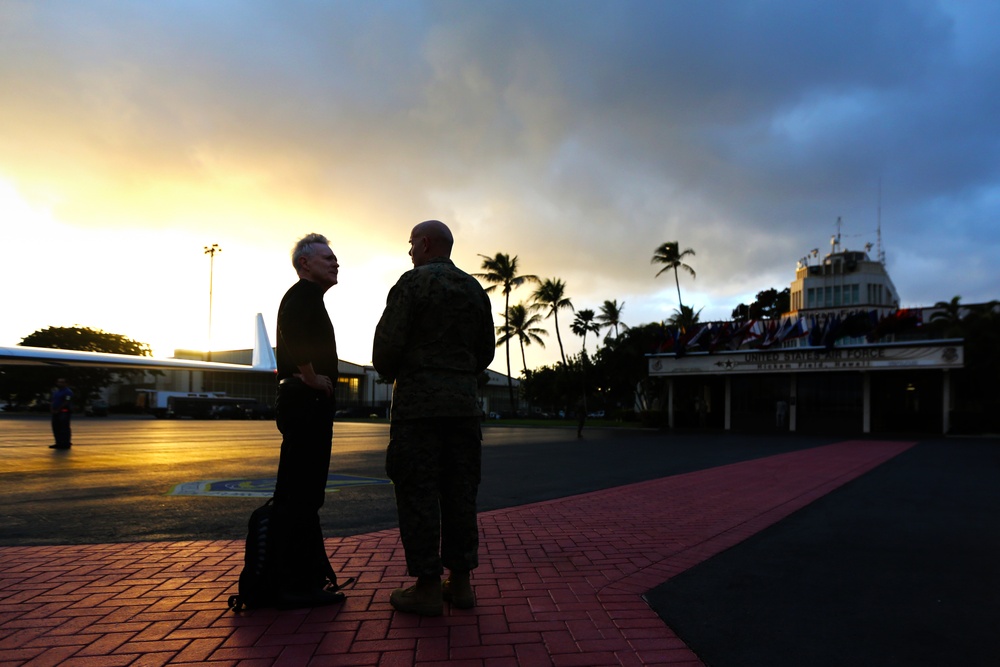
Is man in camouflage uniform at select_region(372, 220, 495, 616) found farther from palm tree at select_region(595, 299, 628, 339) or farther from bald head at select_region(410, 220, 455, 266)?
palm tree at select_region(595, 299, 628, 339)

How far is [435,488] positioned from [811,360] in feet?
102

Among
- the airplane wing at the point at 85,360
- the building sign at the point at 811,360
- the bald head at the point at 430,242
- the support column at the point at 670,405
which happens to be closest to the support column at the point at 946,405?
the building sign at the point at 811,360

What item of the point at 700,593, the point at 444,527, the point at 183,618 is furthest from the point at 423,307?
the point at 700,593

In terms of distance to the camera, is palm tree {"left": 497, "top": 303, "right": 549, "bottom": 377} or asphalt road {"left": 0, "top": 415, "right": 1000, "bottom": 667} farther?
palm tree {"left": 497, "top": 303, "right": 549, "bottom": 377}

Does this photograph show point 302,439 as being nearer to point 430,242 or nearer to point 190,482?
point 430,242

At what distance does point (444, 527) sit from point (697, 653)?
128 cm

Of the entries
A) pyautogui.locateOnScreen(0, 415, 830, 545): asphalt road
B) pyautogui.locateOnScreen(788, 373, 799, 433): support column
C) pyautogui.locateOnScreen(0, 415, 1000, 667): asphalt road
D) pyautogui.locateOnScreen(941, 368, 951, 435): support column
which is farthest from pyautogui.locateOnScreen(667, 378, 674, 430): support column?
pyautogui.locateOnScreen(0, 415, 1000, 667): asphalt road

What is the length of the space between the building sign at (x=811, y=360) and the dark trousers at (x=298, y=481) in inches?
1205

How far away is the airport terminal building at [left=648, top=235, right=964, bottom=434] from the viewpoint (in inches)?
1133

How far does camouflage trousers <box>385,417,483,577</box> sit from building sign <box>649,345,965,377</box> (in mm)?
30205

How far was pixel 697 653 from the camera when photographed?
2.73 meters

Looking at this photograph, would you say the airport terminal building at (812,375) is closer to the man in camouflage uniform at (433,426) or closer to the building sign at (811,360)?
the building sign at (811,360)

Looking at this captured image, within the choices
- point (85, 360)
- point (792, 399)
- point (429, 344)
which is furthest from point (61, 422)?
point (792, 399)

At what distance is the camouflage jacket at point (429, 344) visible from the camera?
3.22 metres
